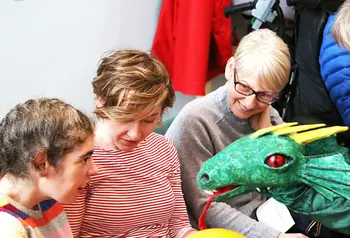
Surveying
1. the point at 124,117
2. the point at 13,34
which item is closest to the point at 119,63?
the point at 124,117

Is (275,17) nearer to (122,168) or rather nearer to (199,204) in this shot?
(199,204)

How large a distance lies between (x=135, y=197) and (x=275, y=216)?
425 mm

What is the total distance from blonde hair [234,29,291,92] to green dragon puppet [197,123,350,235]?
393mm

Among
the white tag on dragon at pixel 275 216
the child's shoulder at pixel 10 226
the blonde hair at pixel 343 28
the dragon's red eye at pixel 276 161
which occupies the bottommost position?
the white tag on dragon at pixel 275 216

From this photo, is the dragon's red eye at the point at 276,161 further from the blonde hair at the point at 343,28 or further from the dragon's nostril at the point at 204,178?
the blonde hair at the point at 343,28

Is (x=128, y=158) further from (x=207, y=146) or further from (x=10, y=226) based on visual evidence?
(x=10, y=226)

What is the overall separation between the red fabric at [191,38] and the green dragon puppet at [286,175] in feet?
4.23

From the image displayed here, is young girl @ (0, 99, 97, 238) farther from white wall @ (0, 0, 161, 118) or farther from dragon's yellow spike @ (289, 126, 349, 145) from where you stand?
white wall @ (0, 0, 161, 118)

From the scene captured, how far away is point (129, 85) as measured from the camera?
3.36ft

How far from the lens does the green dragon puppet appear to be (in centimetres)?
80

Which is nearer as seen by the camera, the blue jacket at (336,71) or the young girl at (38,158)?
the young girl at (38,158)

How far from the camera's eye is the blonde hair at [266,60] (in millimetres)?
1220

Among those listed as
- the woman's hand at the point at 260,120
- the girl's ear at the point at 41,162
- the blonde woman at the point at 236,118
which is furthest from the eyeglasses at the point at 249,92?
the girl's ear at the point at 41,162

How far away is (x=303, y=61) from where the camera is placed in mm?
1809
